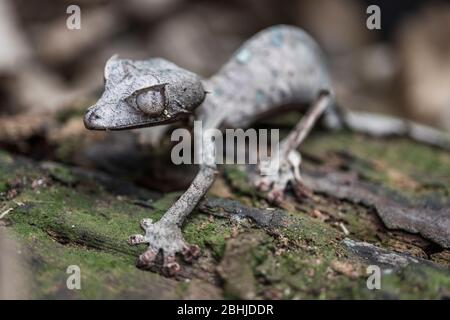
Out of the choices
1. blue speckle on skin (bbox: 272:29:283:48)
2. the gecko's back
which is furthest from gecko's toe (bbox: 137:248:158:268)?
blue speckle on skin (bbox: 272:29:283:48)

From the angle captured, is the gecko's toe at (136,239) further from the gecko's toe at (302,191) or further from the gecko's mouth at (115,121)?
the gecko's toe at (302,191)

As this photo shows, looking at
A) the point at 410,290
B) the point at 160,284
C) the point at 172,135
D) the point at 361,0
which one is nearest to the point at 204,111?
the point at 172,135

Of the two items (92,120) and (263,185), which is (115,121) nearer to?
(92,120)

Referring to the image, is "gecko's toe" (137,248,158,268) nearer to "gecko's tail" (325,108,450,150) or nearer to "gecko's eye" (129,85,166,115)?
"gecko's eye" (129,85,166,115)

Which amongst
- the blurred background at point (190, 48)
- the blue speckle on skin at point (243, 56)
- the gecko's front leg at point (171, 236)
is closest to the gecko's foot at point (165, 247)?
the gecko's front leg at point (171, 236)

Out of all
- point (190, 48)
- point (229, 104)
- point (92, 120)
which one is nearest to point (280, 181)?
point (229, 104)

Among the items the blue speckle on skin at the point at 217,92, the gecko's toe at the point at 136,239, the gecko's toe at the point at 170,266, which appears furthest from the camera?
the blue speckle on skin at the point at 217,92

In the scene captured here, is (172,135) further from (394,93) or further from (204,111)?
(394,93)
